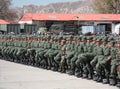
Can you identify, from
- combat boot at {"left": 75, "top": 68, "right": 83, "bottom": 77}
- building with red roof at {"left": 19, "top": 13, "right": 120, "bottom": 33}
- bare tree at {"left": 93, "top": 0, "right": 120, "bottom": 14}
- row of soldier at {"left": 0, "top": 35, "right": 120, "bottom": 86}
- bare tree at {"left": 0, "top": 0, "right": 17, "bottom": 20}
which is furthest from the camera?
bare tree at {"left": 0, "top": 0, "right": 17, "bottom": 20}

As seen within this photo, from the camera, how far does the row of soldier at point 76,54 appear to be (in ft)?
47.4

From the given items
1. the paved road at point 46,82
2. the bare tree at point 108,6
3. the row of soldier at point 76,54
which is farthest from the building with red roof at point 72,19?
the paved road at point 46,82

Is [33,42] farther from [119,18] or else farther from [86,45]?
[119,18]

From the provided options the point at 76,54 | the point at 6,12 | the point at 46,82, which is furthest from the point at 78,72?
the point at 6,12

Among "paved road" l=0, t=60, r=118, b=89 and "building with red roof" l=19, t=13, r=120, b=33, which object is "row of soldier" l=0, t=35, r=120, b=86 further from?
"building with red roof" l=19, t=13, r=120, b=33

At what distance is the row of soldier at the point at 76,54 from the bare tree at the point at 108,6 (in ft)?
204

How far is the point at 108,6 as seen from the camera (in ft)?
284

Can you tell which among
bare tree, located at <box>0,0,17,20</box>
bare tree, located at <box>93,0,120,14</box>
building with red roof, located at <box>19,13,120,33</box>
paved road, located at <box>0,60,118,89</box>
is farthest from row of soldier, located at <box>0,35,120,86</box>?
bare tree, located at <box>0,0,17,20</box>

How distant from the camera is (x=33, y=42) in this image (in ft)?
72.7

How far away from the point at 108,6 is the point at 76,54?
2786 inches

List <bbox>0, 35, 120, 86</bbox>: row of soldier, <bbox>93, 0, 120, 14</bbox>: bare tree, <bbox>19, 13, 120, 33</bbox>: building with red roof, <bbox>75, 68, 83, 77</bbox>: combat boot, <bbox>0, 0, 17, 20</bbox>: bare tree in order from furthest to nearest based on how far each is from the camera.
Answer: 1. <bbox>0, 0, 17, 20</bbox>: bare tree
2. <bbox>93, 0, 120, 14</bbox>: bare tree
3. <bbox>19, 13, 120, 33</bbox>: building with red roof
4. <bbox>75, 68, 83, 77</bbox>: combat boot
5. <bbox>0, 35, 120, 86</bbox>: row of soldier

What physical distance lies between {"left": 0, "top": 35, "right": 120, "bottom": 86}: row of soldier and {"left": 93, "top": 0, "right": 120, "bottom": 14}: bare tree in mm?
62141

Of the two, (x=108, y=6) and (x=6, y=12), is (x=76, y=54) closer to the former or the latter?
(x=108, y=6)

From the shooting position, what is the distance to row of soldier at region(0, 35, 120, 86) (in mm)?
14461
